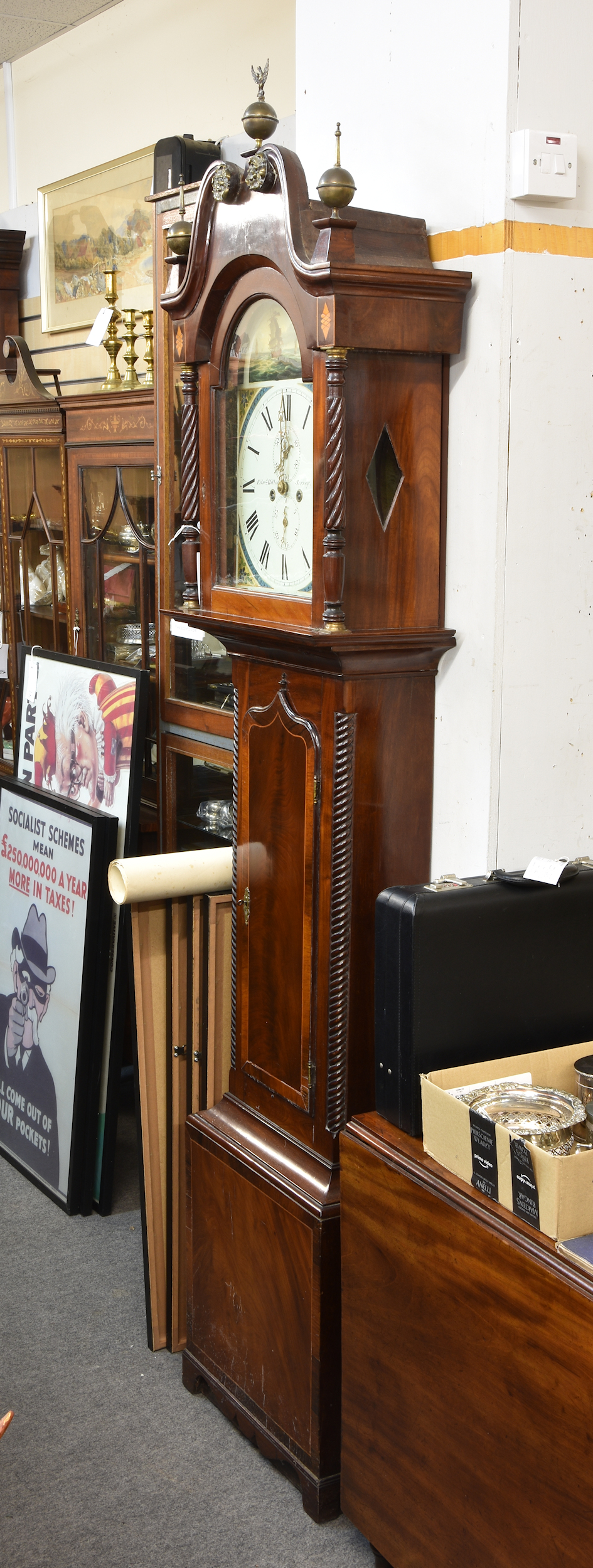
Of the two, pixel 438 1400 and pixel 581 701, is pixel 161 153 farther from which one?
pixel 438 1400

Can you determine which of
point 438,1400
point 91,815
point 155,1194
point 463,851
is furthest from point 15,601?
point 438,1400

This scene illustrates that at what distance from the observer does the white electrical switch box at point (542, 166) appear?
5.59ft

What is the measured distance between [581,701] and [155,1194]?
1251 millimetres

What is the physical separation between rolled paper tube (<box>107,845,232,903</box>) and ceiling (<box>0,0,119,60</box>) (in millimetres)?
2877

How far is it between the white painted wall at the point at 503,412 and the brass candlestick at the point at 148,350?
1342mm

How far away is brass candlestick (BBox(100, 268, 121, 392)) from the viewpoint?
344 centimetres

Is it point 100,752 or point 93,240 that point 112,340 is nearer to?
point 93,240

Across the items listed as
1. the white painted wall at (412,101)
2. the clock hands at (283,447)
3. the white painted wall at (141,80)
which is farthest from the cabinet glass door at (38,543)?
the clock hands at (283,447)

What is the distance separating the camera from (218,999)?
95.1 inches

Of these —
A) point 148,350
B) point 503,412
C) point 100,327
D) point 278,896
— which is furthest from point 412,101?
point 148,350

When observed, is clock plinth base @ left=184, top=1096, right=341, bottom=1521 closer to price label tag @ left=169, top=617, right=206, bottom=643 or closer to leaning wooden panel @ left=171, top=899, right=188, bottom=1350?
leaning wooden panel @ left=171, top=899, right=188, bottom=1350

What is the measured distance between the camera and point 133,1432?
222 centimetres

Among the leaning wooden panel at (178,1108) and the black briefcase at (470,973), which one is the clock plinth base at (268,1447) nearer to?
the leaning wooden panel at (178,1108)

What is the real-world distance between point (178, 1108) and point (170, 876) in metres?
0.48
